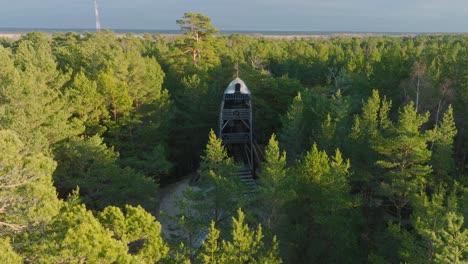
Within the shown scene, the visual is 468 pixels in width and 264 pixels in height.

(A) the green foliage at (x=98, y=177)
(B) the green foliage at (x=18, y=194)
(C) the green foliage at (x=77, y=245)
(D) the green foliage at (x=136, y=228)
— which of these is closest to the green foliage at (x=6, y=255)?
(C) the green foliage at (x=77, y=245)

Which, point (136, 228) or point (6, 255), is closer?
point (6, 255)

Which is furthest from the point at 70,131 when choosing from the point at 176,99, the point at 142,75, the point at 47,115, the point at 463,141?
the point at 463,141

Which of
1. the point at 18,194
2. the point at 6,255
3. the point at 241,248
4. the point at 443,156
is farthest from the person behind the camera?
the point at 443,156

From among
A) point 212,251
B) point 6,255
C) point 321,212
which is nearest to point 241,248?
point 212,251

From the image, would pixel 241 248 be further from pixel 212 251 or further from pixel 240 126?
pixel 240 126

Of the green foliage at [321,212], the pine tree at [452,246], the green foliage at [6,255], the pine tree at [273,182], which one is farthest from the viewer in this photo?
the green foliage at [321,212]

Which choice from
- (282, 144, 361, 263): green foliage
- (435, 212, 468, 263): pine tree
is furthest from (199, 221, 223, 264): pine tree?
(435, 212, 468, 263): pine tree

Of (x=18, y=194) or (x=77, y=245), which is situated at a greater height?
(x=18, y=194)

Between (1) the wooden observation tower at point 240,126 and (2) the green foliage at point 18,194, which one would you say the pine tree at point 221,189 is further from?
(1) the wooden observation tower at point 240,126

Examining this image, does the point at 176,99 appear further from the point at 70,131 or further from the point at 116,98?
the point at 70,131

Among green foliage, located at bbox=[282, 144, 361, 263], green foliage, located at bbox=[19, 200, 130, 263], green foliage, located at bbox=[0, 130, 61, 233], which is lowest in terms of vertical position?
green foliage, located at bbox=[282, 144, 361, 263]

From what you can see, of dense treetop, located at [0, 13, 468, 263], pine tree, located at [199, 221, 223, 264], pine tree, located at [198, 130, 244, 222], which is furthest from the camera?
pine tree, located at [198, 130, 244, 222]

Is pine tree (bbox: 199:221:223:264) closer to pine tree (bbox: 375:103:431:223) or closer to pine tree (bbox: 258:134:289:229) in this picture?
pine tree (bbox: 258:134:289:229)
